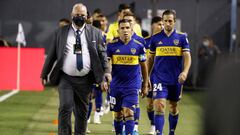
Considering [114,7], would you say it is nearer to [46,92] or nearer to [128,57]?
[46,92]

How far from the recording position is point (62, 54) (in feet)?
27.5

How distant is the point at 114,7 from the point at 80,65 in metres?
20.4

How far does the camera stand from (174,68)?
10117mm

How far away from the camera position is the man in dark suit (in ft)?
27.7

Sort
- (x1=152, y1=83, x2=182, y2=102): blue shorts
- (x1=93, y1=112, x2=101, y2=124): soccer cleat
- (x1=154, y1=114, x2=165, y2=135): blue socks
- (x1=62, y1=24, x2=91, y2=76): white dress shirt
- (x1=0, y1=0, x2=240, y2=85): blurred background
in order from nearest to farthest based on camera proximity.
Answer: (x1=62, y1=24, x2=91, y2=76): white dress shirt, (x1=154, y1=114, x2=165, y2=135): blue socks, (x1=152, y1=83, x2=182, y2=102): blue shorts, (x1=93, y1=112, x2=101, y2=124): soccer cleat, (x1=0, y1=0, x2=240, y2=85): blurred background

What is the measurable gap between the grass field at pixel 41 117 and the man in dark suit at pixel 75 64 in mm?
1990

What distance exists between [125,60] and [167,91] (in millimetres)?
856

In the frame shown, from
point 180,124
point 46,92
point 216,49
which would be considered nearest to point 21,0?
point 46,92

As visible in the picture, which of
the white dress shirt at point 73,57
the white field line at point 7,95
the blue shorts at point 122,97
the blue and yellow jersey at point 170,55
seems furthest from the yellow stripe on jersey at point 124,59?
the white field line at point 7,95

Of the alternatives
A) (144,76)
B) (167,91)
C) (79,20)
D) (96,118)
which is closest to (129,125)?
(144,76)

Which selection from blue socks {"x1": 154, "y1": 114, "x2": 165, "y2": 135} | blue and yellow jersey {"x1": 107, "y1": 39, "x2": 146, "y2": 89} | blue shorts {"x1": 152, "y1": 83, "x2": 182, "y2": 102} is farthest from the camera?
blue shorts {"x1": 152, "y1": 83, "x2": 182, "y2": 102}

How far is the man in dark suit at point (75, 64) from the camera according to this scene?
8.44m

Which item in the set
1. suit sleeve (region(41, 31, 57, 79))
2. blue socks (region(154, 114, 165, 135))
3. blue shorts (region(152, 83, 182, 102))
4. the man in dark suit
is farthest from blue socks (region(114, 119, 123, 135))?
suit sleeve (region(41, 31, 57, 79))

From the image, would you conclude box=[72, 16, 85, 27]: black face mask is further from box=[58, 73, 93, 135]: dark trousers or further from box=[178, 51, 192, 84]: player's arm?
box=[178, 51, 192, 84]: player's arm
